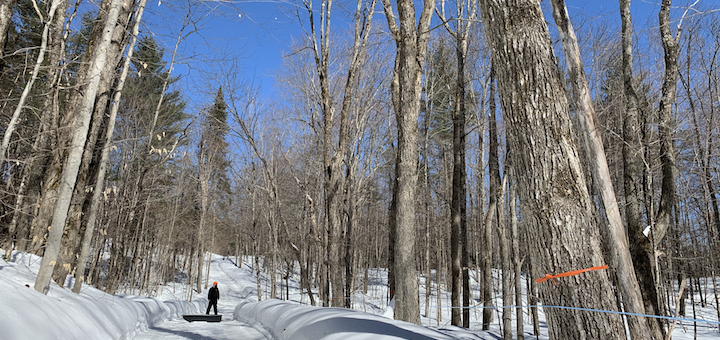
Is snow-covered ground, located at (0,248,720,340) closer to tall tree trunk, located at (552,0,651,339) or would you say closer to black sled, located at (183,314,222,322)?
black sled, located at (183,314,222,322)

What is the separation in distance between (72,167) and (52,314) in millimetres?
2354

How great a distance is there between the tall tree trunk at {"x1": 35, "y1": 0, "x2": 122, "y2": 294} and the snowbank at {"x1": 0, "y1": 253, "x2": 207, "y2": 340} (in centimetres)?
36

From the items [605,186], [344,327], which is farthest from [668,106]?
[344,327]

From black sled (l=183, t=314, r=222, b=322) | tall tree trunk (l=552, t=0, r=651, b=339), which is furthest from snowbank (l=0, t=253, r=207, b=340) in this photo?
tall tree trunk (l=552, t=0, r=651, b=339)

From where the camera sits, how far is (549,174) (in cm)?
309

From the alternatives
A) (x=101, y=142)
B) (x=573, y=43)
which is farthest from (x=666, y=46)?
(x=101, y=142)

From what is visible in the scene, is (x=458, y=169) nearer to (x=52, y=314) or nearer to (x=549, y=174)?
(x=549, y=174)

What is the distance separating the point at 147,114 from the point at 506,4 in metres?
17.0

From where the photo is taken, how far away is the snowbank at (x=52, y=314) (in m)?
3.45

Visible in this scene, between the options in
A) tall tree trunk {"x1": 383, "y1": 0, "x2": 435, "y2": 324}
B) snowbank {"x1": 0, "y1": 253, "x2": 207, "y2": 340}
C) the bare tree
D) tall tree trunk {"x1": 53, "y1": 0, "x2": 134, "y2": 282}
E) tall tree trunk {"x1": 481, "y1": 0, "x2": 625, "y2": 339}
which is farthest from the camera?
the bare tree

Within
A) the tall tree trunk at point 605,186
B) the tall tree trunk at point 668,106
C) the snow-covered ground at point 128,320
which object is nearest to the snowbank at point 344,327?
the snow-covered ground at point 128,320

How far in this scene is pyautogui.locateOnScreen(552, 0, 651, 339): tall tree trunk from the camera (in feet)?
10.6

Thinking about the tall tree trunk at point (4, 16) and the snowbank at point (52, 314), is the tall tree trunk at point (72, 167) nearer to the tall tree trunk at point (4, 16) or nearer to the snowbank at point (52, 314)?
the snowbank at point (52, 314)

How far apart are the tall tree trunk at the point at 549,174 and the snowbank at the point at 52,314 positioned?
4170 mm
